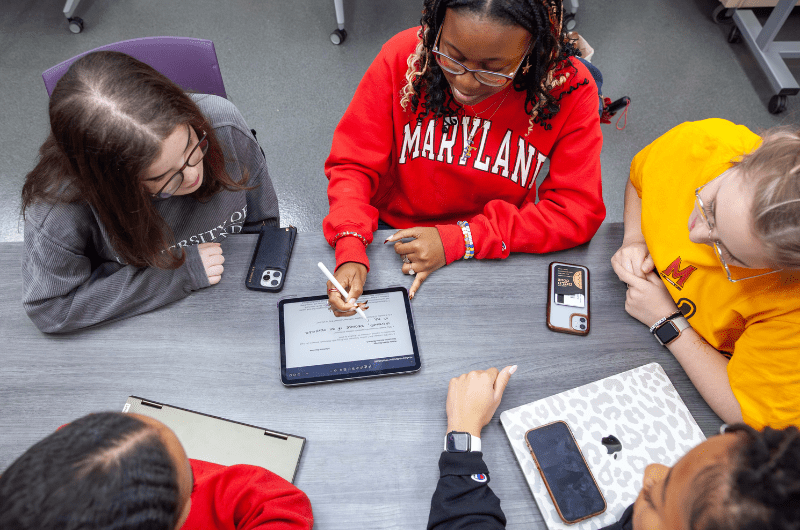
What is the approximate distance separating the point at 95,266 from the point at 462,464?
87 cm

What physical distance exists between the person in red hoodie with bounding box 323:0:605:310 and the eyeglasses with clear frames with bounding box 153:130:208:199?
0.29 m

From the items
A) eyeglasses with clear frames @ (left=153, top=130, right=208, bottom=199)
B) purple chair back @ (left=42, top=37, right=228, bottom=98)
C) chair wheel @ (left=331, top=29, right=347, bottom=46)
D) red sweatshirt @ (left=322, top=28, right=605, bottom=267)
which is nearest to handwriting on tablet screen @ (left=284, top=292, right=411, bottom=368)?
red sweatshirt @ (left=322, top=28, right=605, bottom=267)

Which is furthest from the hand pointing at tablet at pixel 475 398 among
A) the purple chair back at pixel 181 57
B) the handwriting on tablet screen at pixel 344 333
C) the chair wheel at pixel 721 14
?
the chair wheel at pixel 721 14

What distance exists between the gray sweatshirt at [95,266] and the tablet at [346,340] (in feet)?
0.74

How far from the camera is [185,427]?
867mm

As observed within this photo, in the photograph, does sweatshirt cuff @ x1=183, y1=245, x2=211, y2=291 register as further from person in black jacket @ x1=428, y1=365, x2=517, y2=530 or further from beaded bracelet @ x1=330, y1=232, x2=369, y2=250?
person in black jacket @ x1=428, y1=365, x2=517, y2=530

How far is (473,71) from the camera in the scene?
2.99 feet

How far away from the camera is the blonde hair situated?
0.72m

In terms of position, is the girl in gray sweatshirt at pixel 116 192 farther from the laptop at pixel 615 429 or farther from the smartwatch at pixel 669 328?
the smartwatch at pixel 669 328

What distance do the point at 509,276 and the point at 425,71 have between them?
465 mm

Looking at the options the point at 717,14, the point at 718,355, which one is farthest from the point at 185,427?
the point at 717,14

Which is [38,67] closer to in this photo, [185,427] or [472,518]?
[185,427]

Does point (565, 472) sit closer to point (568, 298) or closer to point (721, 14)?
point (568, 298)

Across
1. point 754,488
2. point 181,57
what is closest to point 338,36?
point 181,57
